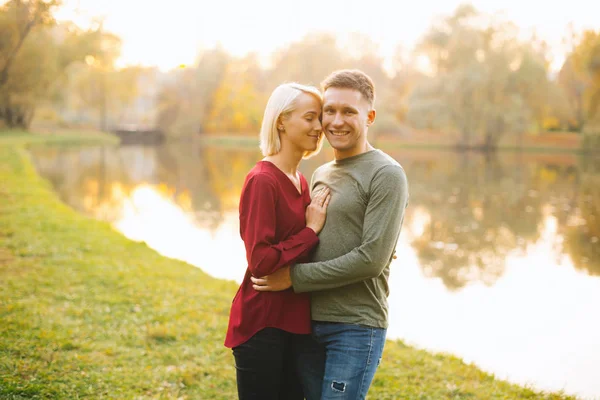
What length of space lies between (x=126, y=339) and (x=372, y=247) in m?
3.51

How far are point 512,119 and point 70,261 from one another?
122 ft

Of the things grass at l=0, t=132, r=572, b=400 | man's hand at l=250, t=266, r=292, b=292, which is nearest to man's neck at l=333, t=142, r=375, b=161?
man's hand at l=250, t=266, r=292, b=292

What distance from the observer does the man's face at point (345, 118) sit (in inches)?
108

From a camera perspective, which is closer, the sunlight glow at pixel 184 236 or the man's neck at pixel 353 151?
the man's neck at pixel 353 151

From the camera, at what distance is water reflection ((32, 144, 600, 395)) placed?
657 centimetres

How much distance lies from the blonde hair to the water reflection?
422 centimetres

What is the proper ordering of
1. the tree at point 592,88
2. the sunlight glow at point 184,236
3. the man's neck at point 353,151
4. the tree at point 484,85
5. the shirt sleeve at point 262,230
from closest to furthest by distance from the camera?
the shirt sleeve at point 262,230
the man's neck at point 353,151
the sunlight glow at point 184,236
the tree at point 592,88
the tree at point 484,85

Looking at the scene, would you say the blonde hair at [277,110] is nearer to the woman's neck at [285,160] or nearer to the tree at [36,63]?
the woman's neck at [285,160]

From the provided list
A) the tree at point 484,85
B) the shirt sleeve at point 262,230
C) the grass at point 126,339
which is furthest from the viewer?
the tree at point 484,85

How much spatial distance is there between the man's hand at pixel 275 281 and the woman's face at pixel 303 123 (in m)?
0.66

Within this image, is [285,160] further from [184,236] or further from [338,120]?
[184,236]

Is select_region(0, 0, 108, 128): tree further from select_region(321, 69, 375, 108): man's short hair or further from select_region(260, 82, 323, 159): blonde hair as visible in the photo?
select_region(321, 69, 375, 108): man's short hair

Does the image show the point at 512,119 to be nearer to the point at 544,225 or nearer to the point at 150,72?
the point at 544,225

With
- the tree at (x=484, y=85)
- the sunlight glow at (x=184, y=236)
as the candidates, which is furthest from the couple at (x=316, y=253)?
the tree at (x=484, y=85)
